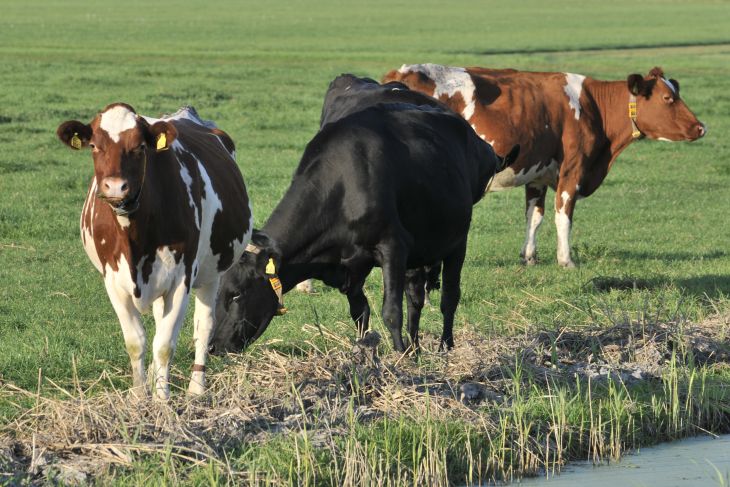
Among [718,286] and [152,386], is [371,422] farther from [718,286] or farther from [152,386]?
[718,286]

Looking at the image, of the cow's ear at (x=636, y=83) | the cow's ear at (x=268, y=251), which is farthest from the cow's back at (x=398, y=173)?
the cow's ear at (x=636, y=83)

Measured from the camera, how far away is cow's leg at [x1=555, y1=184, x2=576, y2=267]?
42.3ft

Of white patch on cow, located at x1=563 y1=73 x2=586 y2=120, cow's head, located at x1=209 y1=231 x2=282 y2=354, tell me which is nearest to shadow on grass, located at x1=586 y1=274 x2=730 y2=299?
white patch on cow, located at x1=563 y1=73 x2=586 y2=120

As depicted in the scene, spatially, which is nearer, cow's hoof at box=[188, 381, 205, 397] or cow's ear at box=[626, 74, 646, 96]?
cow's hoof at box=[188, 381, 205, 397]

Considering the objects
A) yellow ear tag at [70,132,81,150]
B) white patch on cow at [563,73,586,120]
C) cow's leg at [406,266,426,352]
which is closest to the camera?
yellow ear tag at [70,132,81,150]

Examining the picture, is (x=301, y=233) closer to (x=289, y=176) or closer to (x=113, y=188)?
(x=113, y=188)

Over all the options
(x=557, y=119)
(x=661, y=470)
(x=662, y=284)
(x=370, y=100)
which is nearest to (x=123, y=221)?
(x=661, y=470)

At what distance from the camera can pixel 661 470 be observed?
6871 millimetres

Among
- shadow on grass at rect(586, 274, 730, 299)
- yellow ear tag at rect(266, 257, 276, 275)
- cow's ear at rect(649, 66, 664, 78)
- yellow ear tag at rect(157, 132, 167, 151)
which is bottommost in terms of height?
shadow on grass at rect(586, 274, 730, 299)

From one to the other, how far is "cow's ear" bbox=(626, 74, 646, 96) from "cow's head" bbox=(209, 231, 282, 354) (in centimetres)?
652

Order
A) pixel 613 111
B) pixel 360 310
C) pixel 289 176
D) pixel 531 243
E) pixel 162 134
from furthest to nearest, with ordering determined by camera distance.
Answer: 1. pixel 289 176
2. pixel 613 111
3. pixel 531 243
4. pixel 360 310
5. pixel 162 134

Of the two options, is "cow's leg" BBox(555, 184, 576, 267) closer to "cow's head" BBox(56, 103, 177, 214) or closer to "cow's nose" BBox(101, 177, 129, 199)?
"cow's head" BBox(56, 103, 177, 214)

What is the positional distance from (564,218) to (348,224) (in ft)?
17.2

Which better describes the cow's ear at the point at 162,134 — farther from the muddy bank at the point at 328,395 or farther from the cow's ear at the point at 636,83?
the cow's ear at the point at 636,83
